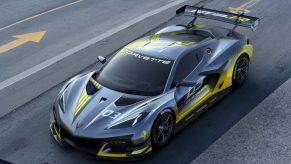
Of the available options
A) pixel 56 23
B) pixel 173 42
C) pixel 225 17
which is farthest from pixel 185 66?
pixel 56 23

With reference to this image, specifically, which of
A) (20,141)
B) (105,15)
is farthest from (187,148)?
(105,15)

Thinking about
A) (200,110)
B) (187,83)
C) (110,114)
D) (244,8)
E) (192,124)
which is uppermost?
(187,83)

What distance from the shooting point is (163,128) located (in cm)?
705

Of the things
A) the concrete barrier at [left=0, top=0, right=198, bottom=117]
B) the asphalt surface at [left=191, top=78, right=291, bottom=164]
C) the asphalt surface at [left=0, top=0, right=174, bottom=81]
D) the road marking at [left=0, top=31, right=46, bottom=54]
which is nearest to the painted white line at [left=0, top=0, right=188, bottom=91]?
the concrete barrier at [left=0, top=0, right=198, bottom=117]

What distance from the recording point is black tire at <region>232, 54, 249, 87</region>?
8660 millimetres

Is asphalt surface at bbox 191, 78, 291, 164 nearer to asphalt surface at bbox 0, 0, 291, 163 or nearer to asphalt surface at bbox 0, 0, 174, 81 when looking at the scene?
asphalt surface at bbox 0, 0, 291, 163

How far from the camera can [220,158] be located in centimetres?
698

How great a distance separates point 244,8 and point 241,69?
5.36 metres

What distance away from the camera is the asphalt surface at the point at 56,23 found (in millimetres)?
11484

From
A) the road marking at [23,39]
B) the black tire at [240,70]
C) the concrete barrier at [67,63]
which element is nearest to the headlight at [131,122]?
the black tire at [240,70]

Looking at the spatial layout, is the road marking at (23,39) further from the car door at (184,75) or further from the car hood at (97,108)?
the car door at (184,75)

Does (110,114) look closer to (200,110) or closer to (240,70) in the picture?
(200,110)

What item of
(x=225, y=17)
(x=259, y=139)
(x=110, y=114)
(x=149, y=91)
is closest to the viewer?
(x=110, y=114)

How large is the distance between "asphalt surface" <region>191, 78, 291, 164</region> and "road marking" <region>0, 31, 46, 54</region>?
6.98 m
